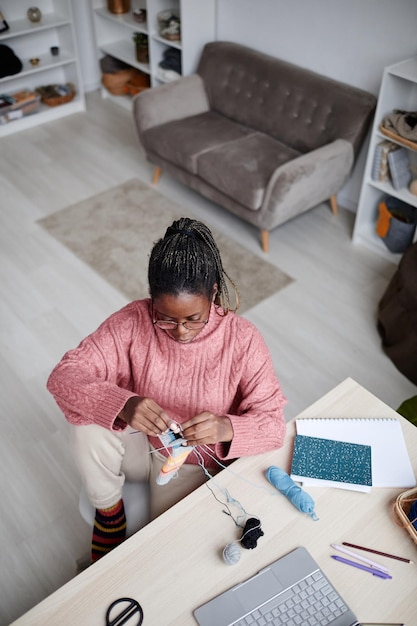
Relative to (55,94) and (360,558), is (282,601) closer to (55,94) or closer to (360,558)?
(360,558)

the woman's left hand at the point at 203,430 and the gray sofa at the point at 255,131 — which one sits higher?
the woman's left hand at the point at 203,430

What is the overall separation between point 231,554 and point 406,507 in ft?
1.23

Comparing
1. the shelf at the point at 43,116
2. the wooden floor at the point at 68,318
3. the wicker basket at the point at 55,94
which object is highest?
the wicker basket at the point at 55,94

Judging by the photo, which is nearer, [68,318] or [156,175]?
[68,318]

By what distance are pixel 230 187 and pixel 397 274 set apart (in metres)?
0.95

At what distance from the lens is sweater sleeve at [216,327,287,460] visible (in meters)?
1.31

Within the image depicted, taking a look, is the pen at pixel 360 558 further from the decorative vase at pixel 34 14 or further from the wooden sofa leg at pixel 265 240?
the decorative vase at pixel 34 14

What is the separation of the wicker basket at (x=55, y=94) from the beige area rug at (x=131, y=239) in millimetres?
1130

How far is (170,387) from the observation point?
1448 millimetres

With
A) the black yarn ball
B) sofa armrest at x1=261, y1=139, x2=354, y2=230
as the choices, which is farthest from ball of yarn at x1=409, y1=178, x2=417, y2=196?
the black yarn ball

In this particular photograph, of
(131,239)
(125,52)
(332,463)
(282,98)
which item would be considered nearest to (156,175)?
(131,239)

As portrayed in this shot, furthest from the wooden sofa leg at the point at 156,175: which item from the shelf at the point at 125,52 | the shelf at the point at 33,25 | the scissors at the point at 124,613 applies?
the scissors at the point at 124,613

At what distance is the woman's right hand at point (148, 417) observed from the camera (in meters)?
1.27

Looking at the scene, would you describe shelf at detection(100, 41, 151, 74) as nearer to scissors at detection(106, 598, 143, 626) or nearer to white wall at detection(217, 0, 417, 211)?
white wall at detection(217, 0, 417, 211)
